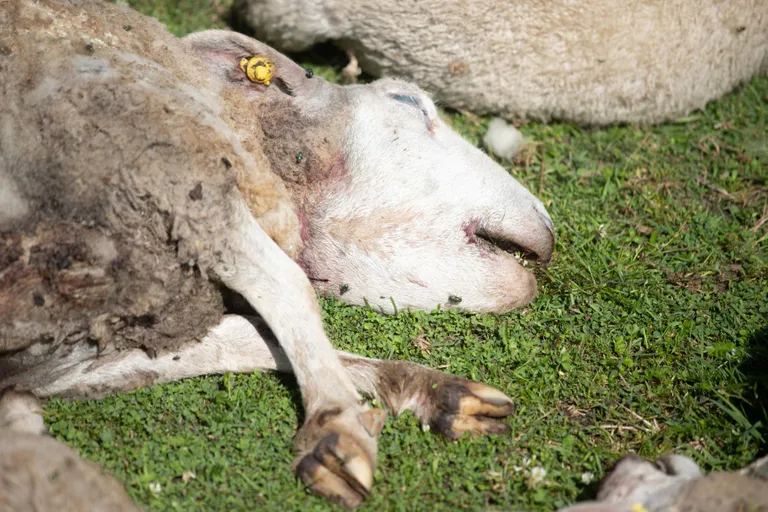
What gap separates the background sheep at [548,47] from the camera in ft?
14.9

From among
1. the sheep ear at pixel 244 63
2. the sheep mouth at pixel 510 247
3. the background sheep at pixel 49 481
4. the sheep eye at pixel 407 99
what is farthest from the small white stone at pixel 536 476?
the sheep ear at pixel 244 63

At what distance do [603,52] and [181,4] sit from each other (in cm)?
297

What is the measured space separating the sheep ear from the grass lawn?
106 centimetres

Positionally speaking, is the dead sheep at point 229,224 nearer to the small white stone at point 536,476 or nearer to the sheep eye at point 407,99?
→ the sheep eye at point 407,99

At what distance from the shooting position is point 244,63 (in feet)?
11.6

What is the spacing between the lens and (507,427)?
117 inches

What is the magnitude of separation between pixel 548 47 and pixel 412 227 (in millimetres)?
1862

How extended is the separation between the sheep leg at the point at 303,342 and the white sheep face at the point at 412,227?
378 millimetres

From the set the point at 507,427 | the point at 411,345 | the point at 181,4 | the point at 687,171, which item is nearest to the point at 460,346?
the point at 411,345

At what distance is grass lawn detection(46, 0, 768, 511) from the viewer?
9.05 feet

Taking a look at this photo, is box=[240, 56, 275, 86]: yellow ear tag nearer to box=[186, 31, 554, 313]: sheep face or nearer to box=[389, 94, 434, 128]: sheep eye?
box=[186, 31, 554, 313]: sheep face

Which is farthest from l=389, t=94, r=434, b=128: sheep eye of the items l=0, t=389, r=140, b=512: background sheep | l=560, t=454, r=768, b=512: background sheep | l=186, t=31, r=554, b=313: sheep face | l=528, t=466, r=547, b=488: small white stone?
l=0, t=389, r=140, b=512: background sheep

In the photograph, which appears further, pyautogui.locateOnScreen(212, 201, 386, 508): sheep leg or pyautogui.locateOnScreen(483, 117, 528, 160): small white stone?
pyautogui.locateOnScreen(483, 117, 528, 160): small white stone

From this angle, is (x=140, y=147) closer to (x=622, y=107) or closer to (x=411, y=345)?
(x=411, y=345)
